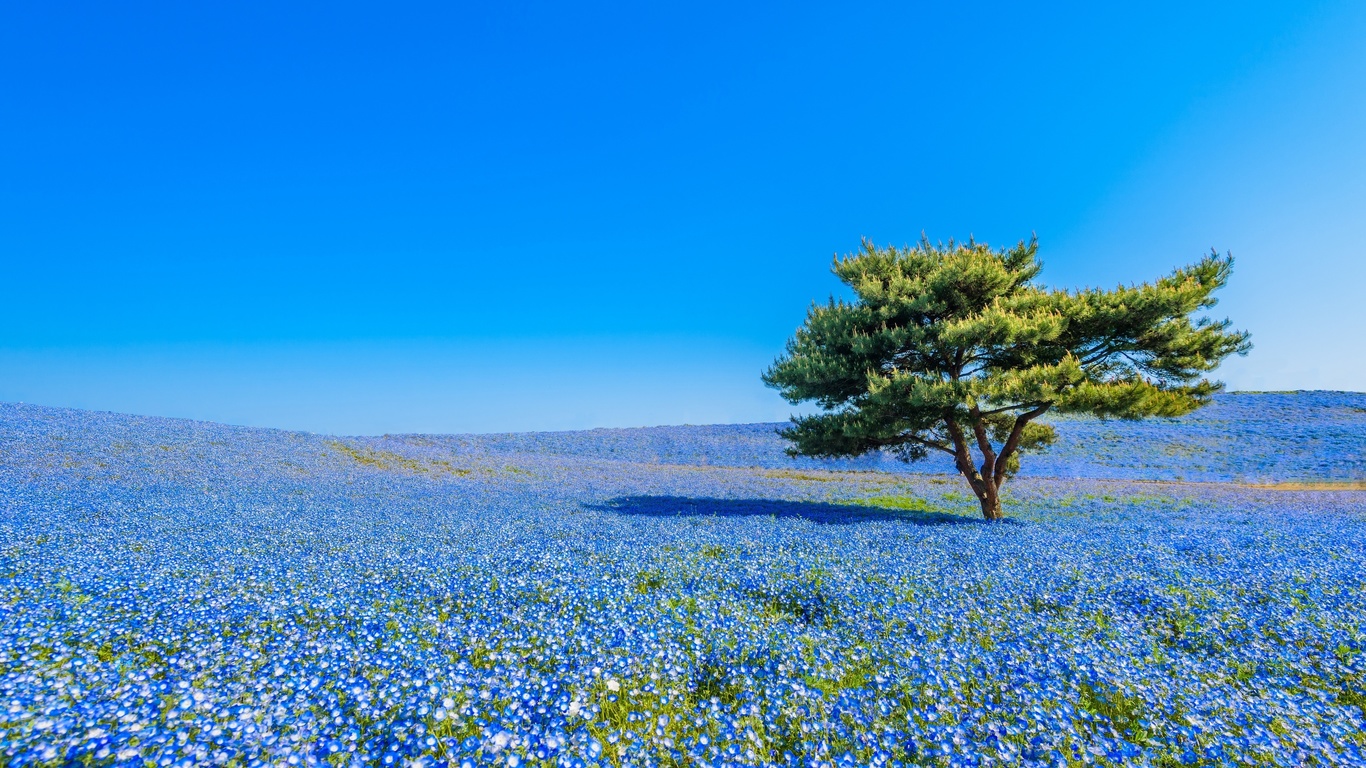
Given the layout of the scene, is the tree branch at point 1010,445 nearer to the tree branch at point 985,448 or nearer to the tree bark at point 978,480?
the tree branch at point 985,448

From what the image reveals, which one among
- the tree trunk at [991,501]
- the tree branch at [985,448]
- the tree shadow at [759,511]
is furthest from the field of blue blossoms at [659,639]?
the tree branch at [985,448]

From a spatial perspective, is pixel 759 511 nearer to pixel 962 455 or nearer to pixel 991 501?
pixel 962 455

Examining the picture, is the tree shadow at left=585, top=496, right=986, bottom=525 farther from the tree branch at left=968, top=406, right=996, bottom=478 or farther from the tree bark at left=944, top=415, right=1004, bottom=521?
the tree branch at left=968, top=406, right=996, bottom=478

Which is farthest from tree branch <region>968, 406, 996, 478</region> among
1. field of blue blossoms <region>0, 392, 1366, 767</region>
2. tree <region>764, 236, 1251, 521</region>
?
field of blue blossoms <region>0, 392, 1366, 767</region>

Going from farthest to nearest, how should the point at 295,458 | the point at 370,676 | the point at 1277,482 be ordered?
the point at 1277,482, the point at 295,458, the point at 370,676

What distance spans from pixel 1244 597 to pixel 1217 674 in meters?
3.65

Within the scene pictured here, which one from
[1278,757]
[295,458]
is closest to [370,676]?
[1278,757]

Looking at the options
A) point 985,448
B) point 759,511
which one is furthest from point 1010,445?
point 759,511

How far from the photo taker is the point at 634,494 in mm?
24578

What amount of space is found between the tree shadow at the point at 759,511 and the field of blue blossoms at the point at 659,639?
3.89 feet

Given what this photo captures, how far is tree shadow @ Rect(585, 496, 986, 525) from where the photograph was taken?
17.1 metres

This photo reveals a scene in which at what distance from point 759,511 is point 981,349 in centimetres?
879

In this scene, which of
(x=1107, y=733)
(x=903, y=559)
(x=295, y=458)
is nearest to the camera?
(x=1107, y=733)

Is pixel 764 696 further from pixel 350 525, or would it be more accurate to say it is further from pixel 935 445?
pixel 935 445
